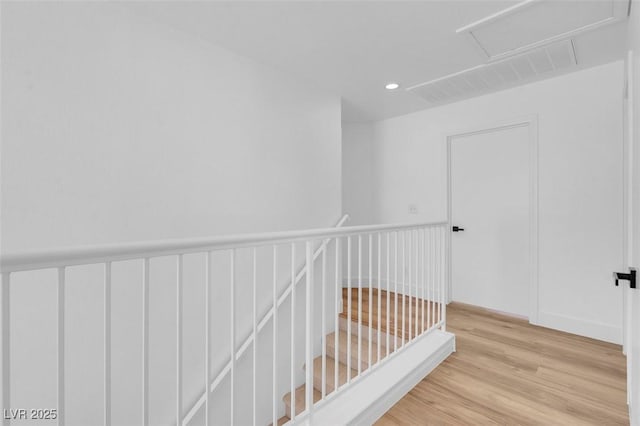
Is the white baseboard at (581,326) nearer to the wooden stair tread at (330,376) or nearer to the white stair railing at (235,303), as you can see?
the white stair railing at (235,303)

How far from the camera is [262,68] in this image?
8.27 feet

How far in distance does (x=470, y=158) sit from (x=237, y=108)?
8.44ft

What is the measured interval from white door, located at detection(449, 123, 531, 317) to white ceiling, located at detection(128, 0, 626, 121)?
→ 0.85 metres

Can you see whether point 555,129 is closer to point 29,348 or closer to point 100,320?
point 100,320

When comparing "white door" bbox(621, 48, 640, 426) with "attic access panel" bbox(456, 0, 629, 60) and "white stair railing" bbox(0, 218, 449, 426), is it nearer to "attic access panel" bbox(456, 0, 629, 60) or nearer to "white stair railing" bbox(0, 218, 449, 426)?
"attic access panel" bbox(456, 0, 629, 60)

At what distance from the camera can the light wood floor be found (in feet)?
5.55

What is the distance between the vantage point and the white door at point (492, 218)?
3070mm

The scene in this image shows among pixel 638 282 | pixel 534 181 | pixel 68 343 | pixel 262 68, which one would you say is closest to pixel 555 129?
pixel 534 181

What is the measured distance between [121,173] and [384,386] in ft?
6.47

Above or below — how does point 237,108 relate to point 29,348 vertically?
above

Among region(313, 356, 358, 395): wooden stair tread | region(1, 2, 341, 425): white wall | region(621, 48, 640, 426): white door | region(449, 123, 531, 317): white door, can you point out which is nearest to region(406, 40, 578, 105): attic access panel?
region(449, 123, 531, 317): white door

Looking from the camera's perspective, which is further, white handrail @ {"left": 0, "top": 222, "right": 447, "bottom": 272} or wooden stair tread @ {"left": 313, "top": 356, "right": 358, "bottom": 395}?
wooden stair tread @ {"left": 313, "top": 356, "right": 358, "bottom": 395}

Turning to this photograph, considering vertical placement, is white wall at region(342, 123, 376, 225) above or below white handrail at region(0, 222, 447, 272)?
above

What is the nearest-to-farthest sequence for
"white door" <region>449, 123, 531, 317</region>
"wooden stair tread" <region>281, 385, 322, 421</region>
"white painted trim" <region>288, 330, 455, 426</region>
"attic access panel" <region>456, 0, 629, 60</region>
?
"white painted trim" <region>288, 330, 455, 426</region>, "attic access panel" <region>456, 0, 629, 60</region>, "wooden stair tread" <region>281, 385, 322, 421</region>, "white door" <region>449, 123, 531, 317</region>
